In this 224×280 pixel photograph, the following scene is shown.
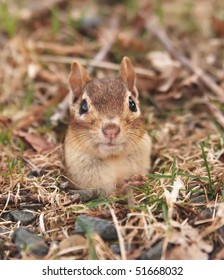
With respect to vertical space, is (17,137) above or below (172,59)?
below

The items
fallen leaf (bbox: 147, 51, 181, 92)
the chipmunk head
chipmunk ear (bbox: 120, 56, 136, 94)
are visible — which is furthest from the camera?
fallen leaf (bbox: 147, 51, 181, 92)

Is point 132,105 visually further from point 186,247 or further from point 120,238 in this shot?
point 186,247

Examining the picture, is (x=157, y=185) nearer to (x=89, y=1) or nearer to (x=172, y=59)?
(x=172, y=59)

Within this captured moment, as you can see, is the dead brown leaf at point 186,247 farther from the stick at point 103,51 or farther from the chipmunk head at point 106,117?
the stick at point 103,51

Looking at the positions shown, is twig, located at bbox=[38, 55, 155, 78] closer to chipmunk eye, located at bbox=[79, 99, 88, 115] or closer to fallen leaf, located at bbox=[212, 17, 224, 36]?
fallen leaf, located at bbox=[212, 17, 224, 36]

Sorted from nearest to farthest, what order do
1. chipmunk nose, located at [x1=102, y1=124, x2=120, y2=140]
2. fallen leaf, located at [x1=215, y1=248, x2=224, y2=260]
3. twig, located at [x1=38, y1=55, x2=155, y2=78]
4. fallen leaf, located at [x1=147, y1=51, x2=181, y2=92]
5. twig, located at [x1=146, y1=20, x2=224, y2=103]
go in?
fallen leaf, located at [x1=215, y1=248, x2=224, y2=260]
chipmunk nose, located at [x1=102, y1=124, x2=120, y2=140]
twig, located at [x1=146, y1=20, x2=224, y2=103]
fallen leaf, located at [x1=147, y1=51, x2=181, y2=92]
twig, located at [x1=38, y1=55, x2=155, y2=78]

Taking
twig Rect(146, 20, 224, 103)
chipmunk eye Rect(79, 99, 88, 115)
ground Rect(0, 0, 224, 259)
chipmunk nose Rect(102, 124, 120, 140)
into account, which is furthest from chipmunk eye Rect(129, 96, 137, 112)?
twig Rect(146, 20, 224, 103)
